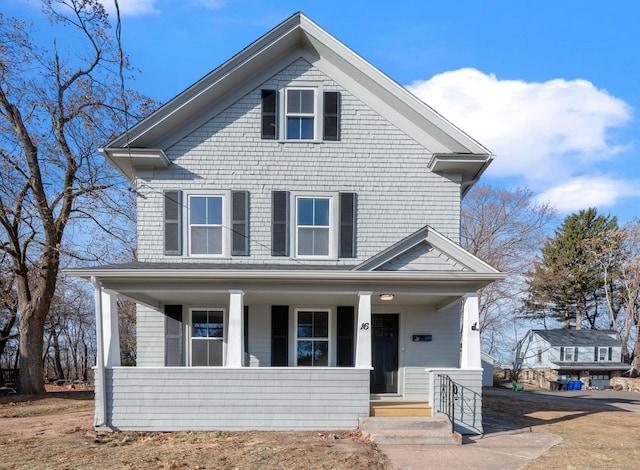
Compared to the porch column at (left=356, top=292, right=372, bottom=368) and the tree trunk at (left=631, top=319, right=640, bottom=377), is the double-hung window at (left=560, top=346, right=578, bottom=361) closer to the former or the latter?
the tree trunk at (left=631, top=319, right=640, bottom=377)

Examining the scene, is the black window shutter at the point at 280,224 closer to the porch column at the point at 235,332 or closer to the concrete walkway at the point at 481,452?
the porch column at the point at 235,332

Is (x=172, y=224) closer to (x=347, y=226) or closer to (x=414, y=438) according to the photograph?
(x=347, y=226)

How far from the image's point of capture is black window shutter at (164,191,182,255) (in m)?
10.4

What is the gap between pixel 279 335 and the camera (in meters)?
10.5

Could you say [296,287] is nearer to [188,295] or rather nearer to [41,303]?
[188,295]

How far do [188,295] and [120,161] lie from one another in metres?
3.59

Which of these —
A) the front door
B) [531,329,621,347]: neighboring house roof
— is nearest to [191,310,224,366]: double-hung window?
the front door

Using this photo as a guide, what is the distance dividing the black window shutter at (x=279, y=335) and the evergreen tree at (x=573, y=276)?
3413 centimetres

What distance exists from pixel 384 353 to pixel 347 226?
3.11 meters

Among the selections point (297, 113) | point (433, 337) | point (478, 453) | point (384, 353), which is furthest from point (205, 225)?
point (478, 453)

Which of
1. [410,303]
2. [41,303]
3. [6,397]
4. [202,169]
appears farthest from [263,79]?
[6,397]

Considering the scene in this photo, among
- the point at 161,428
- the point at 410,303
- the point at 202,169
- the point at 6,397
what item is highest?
the point at 202,169

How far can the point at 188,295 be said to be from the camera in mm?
9570

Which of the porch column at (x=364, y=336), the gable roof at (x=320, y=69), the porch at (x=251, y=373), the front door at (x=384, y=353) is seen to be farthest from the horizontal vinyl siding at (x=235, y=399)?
the gable roof at (x=320, y=69)
